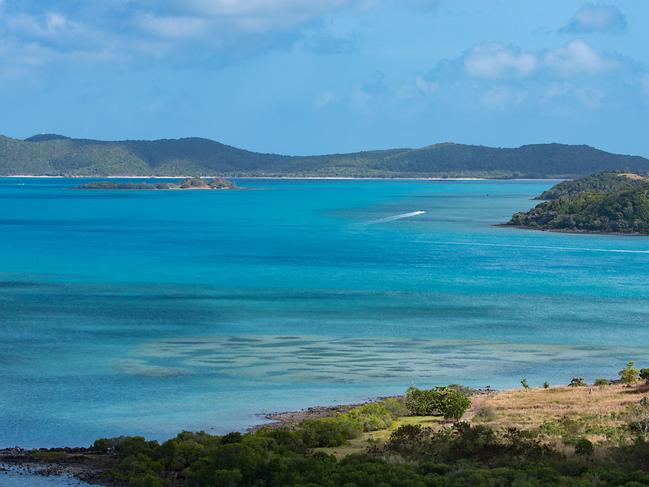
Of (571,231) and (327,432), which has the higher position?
(327,432)

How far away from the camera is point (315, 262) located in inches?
2813

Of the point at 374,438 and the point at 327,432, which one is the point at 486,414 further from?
the point at 327,432

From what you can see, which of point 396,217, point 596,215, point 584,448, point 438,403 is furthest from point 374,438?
point 396,217

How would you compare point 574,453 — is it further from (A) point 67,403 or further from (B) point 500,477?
(A) point 67,403

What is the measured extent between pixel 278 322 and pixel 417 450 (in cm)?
2173

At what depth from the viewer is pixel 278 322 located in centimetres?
4434

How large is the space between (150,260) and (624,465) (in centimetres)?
5428

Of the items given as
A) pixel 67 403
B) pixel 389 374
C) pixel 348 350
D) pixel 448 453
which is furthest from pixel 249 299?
pixel 448 453

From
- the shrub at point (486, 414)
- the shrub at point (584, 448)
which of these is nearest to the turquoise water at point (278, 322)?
the shrub at point (486, 414)

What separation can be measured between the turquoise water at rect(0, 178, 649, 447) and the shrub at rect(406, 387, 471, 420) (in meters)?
2.80

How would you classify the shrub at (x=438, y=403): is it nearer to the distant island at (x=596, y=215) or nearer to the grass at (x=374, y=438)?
the grass at (x=374, y=438)

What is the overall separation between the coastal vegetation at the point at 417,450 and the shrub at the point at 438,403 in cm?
3

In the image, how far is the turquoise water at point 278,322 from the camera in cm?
3056

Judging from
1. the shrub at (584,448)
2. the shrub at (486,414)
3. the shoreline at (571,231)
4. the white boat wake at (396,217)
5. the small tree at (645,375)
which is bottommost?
the shoreline at (571,231)
